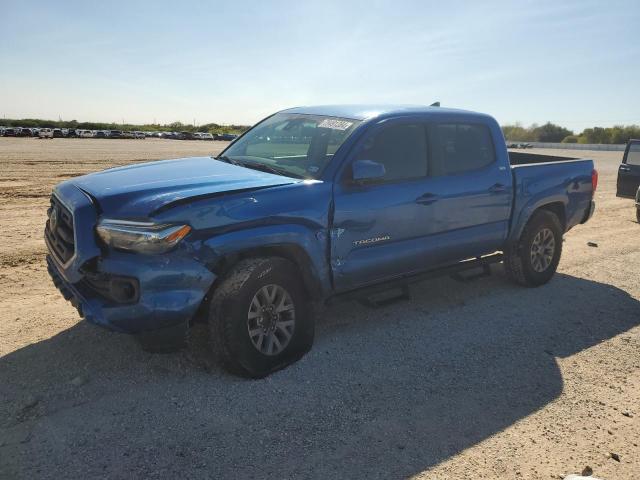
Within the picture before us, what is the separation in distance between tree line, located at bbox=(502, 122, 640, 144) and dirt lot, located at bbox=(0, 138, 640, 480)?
7934 centimetres

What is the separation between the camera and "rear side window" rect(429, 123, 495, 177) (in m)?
4.96

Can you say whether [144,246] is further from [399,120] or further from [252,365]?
[399,120]

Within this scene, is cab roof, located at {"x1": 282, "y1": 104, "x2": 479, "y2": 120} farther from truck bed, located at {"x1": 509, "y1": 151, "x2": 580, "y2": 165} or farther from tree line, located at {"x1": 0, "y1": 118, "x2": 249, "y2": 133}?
tree line, located at {"x1": 0, "y1": 118, "x2": 249, "y2": 133}

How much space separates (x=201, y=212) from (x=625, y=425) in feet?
10.2

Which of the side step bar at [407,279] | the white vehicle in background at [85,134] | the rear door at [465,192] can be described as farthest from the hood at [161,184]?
the white vehicle in background at [85,134]

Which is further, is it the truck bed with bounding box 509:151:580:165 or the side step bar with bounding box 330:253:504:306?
the truck bed with bounding box 509:151:580:165

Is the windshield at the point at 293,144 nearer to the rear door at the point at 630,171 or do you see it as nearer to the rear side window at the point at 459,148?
the rear side window at the point at 459,148

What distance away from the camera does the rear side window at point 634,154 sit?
11656mm

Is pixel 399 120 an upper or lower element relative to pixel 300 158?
upper

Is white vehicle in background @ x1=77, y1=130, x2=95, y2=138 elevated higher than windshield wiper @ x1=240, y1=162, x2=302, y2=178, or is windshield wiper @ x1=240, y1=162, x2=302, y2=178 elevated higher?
windshield wiper @ x1=240, y1=162, x2=302, y2=178

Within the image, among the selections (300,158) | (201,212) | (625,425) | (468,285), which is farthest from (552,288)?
(201,212)

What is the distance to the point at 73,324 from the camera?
4.57 metres

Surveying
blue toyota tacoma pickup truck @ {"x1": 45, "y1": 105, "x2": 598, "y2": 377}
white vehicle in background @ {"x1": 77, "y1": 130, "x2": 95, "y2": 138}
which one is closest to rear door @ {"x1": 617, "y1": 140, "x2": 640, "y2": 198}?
blue toyota tacoma pickup truck @ {"x1": 45, "y1": 105, "x2": 598, "y2": 377}

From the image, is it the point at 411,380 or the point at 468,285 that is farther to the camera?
the point at 468,285
